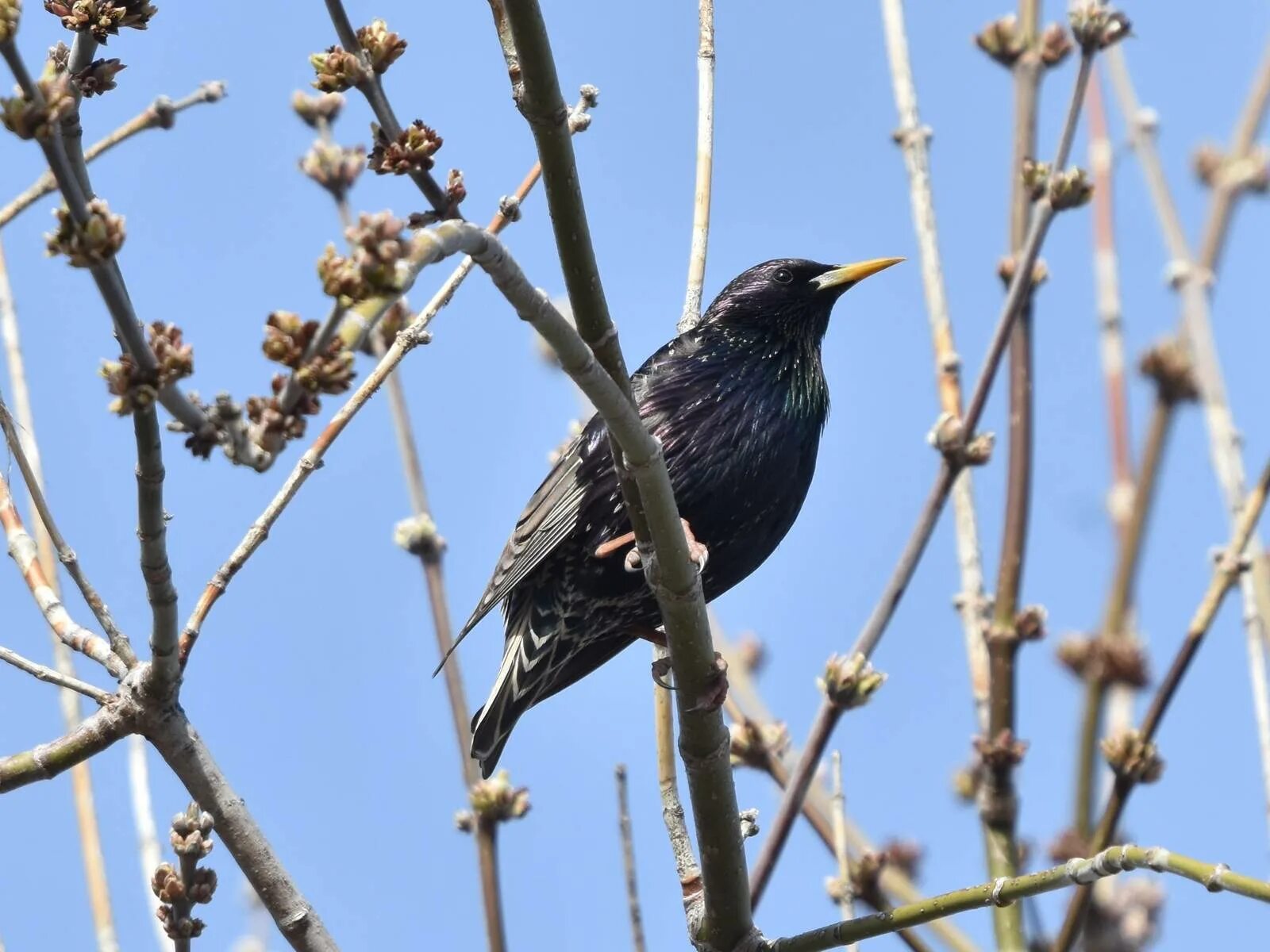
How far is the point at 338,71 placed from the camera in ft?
9.26

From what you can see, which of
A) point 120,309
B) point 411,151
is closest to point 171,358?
point 120,309

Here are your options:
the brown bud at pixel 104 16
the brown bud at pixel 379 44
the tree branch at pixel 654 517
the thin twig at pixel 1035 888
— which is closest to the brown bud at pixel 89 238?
the brown bud at pixel 104 16

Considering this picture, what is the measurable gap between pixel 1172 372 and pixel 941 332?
76 cm

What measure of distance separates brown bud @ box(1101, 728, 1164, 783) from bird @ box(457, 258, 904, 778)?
1.24 metres

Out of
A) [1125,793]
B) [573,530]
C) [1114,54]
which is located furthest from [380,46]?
[1114,54]

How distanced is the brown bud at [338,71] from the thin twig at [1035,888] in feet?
5.60

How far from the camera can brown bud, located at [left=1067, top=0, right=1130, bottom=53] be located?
3898 millimetres

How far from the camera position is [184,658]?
2643mm

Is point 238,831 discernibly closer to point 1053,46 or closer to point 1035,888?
point 1035,888

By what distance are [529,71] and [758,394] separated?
237 cm

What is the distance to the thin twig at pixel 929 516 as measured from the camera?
11.6 feet

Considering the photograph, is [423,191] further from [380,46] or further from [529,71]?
[529,71]

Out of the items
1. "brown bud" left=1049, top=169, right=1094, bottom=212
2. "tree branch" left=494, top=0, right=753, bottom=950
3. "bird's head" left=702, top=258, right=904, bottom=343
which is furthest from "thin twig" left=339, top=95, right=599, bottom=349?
"bird's head" left=702, top=258, right=904, bottom=343

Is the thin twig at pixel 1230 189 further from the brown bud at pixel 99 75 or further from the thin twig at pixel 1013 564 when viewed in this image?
the brown bud at pixel 99 75
